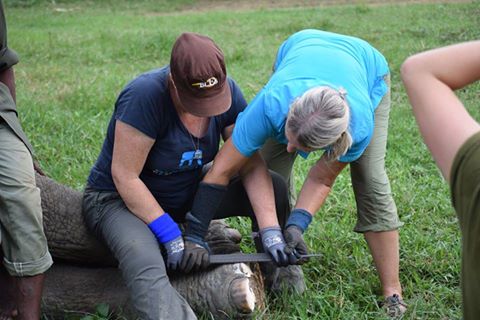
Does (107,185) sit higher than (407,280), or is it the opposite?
(107,185)

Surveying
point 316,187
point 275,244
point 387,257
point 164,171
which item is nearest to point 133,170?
point 164,171

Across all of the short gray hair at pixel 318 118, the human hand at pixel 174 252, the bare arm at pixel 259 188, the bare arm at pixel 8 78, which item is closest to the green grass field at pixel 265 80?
the bare arm at pixel 259 188

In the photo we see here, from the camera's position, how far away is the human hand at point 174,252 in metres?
3.12

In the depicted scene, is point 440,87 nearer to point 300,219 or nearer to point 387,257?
point 300,219

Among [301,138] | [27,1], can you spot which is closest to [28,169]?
[301,138]

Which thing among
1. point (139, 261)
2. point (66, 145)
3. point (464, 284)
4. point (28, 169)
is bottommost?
point (66, 145)

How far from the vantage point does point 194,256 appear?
313 centimetres

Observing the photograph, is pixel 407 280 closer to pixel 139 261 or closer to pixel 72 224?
pixel 139 261

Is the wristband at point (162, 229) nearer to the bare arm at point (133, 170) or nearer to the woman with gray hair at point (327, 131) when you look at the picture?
the bare arm at point (133, 170)

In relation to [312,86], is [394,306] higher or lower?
lower

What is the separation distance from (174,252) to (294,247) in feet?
1.68

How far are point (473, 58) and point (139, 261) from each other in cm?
173

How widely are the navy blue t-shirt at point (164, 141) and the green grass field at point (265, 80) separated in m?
0.71

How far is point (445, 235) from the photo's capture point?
4012 mm
